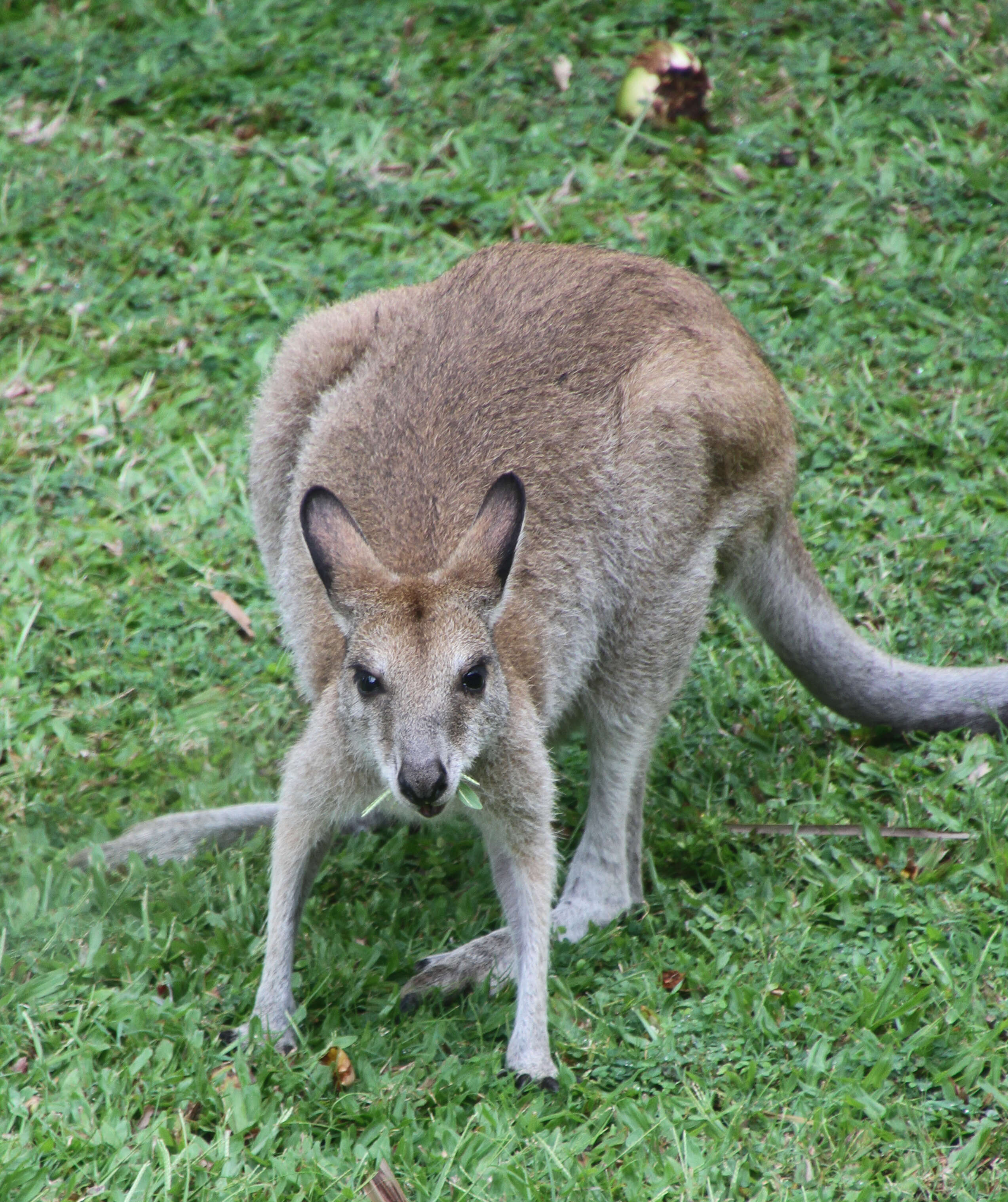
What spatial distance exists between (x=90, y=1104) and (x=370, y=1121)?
26.5 inches

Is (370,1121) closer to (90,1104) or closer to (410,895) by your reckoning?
(90,1104)

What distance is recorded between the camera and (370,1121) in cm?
357

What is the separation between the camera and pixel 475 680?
3.66 meters

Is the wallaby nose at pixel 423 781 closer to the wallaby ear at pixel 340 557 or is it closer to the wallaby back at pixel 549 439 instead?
the wallaby ear at pixel 340 557

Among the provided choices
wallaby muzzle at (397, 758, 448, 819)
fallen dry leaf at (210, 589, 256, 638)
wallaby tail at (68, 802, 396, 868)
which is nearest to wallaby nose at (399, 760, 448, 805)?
wallaby muzzle at (397, 758, 448, 819)

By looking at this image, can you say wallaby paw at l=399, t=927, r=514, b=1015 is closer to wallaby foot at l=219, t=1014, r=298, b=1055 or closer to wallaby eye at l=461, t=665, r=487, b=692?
wallaby foot at l=219, t=1014, r=298, b=1055

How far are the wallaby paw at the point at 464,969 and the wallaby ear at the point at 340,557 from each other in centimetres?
102

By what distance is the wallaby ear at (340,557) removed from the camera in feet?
12.2

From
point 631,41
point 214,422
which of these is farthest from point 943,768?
point 631,41

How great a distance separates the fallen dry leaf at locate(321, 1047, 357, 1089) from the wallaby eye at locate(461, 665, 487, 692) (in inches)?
39.6

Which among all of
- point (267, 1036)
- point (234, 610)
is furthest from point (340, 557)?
point (234, 610)

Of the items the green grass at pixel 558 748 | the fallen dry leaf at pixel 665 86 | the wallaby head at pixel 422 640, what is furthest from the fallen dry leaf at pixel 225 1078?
the fallen dry leaf at pixel 665 86

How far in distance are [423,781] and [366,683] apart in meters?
0.38

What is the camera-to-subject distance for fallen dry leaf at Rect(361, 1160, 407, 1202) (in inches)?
128
